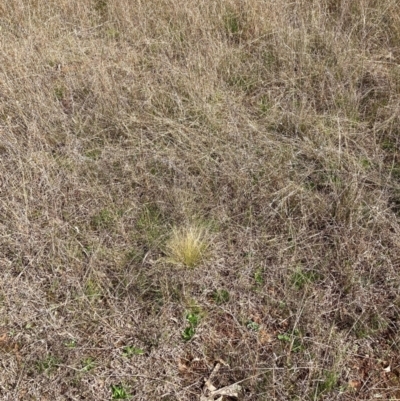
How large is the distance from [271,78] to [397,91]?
83 cm

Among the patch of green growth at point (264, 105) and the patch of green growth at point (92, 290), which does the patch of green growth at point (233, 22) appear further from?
the patch of green growth at point (92, 290)

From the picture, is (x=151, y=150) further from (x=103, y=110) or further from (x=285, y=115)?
(x=285, y=115)

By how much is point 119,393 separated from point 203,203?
1.06m

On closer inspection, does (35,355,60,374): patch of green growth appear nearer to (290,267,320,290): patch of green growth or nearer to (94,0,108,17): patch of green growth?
(290,267,320,290): patch of green growth

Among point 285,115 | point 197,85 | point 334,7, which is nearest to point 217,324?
point 285,115

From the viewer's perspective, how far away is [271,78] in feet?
11.1

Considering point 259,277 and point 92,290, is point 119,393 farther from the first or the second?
point 259,277

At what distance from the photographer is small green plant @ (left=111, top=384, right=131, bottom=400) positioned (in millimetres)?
1977

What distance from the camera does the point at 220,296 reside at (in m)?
2.28

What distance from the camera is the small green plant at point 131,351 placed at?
209cm

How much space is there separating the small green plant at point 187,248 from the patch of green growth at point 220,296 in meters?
0.18

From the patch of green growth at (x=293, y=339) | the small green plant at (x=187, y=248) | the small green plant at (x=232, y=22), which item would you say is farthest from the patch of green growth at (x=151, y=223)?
the small green plant at (x=232, y=22)

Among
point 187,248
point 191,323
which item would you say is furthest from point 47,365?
point 187,248

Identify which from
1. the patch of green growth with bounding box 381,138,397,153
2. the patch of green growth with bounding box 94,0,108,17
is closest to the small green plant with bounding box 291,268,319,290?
the patch of green growth with bounding box 381,138,397,153
